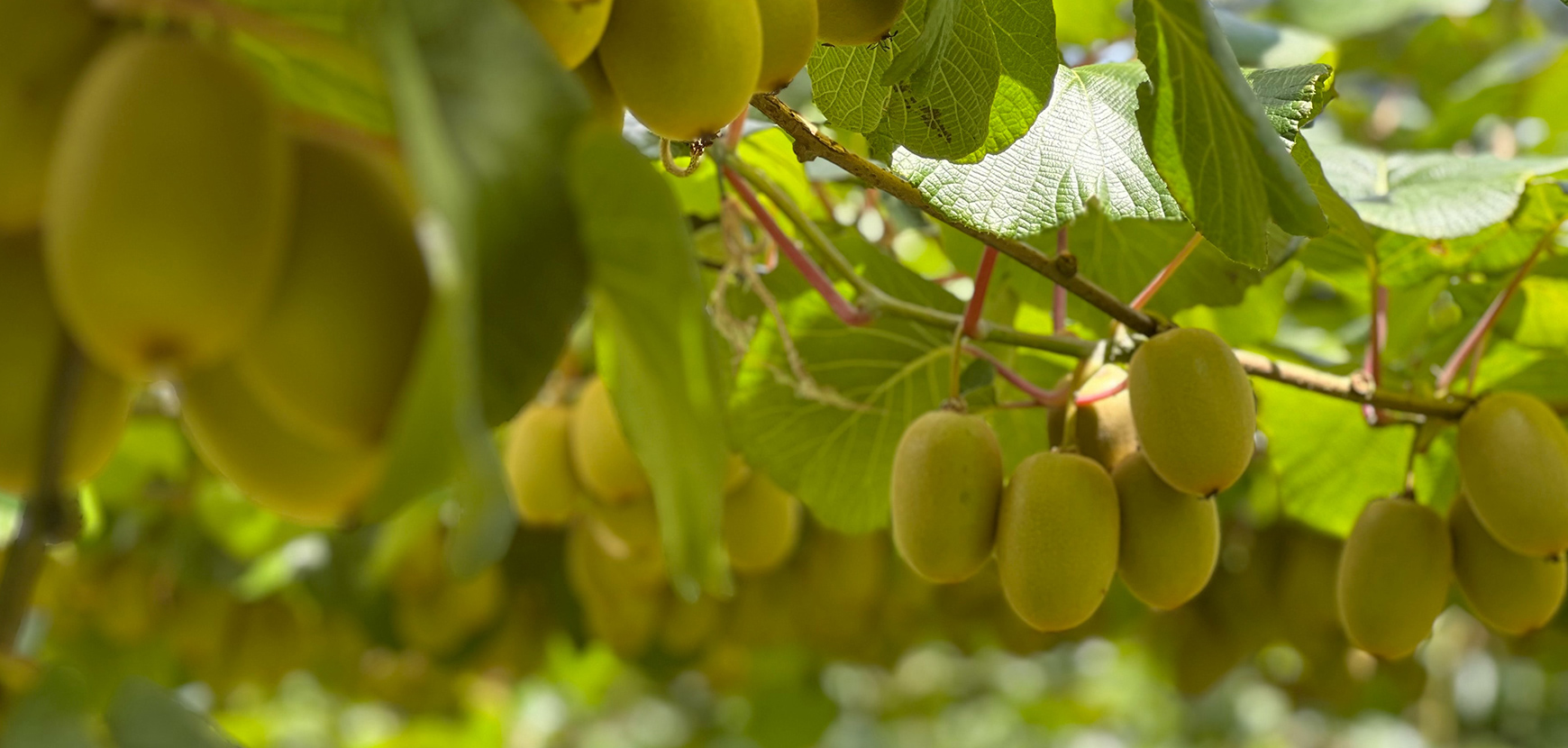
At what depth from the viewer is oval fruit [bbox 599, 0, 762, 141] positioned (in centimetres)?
38

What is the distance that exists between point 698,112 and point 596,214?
0.34 ft

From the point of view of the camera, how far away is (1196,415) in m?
0.61

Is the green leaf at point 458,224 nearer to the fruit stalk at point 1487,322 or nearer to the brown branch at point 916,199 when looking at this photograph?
the brown branch at point 916,199

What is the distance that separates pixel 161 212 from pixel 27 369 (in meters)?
0.07

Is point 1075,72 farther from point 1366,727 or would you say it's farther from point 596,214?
point 1366,727

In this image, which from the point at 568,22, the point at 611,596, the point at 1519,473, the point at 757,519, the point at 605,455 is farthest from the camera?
the point at 611,596

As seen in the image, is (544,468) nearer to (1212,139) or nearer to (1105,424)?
(1105,424)

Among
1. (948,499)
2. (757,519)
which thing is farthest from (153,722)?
(757,519)

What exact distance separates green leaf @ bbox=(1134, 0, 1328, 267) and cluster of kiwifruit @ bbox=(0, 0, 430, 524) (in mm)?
329

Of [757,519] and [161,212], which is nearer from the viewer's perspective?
→ [161,212]

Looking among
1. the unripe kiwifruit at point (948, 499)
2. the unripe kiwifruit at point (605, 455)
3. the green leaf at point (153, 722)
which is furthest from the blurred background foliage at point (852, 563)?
the unripe kiwifruit at point (948, 499)

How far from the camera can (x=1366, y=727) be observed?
4016mm

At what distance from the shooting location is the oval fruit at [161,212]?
0.81ft

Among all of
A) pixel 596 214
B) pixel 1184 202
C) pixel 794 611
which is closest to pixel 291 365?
pixel 596 214
